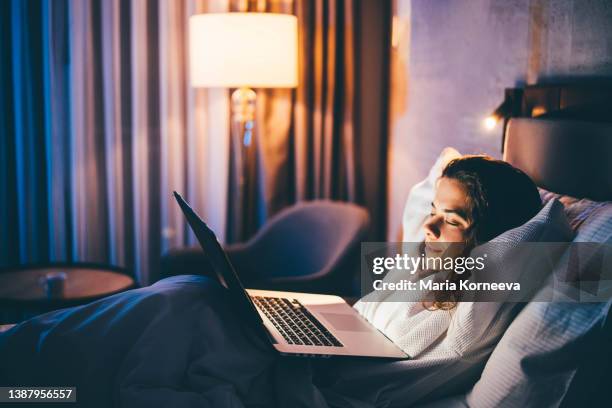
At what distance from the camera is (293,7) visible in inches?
129

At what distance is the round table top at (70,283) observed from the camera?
7.52 ft

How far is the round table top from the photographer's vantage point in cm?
229

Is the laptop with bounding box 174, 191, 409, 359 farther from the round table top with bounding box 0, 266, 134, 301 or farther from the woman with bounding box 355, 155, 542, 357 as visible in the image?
the round table top with bounding box 0, 266, 134, 301

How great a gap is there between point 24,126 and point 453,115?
6.33ft

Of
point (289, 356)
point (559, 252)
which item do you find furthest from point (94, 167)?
point (559, 252)

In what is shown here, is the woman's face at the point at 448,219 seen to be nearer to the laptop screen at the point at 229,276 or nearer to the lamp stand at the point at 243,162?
the laptop screen at the point at 229,276

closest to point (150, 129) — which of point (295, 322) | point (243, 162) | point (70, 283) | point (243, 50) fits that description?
point (243, 162)

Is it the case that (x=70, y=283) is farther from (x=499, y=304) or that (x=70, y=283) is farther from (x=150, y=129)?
(x=499, y=304)

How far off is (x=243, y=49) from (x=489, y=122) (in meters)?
1.19

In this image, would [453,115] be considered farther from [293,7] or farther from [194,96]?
[194,96]

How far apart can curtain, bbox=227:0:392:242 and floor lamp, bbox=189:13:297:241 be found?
0.36m

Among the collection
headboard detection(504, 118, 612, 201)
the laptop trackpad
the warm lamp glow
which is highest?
the warm lamp glow

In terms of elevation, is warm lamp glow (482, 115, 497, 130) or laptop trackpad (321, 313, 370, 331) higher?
warm lamp glow (482, 115, 497, 130)

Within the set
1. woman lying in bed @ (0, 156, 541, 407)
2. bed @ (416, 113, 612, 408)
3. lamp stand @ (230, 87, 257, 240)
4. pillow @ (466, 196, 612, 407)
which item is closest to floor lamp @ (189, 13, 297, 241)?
lamp stand @ (230, 87, 257, 240)
